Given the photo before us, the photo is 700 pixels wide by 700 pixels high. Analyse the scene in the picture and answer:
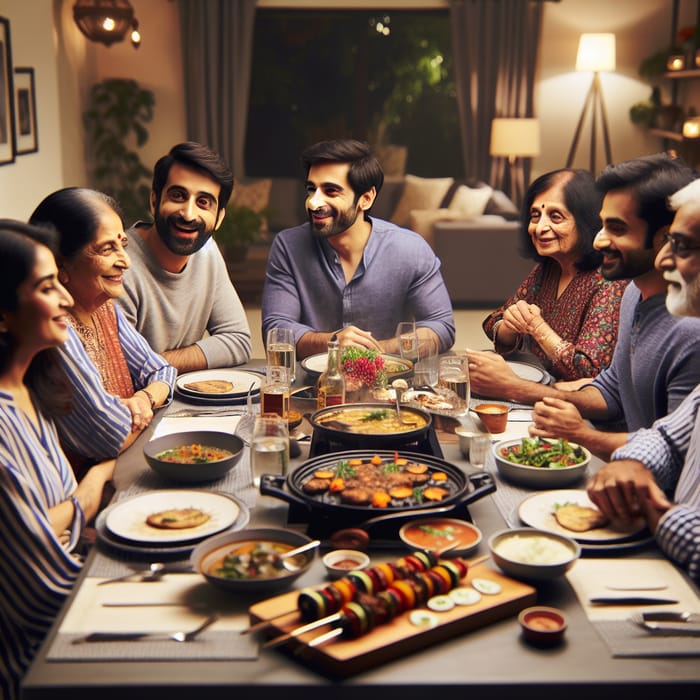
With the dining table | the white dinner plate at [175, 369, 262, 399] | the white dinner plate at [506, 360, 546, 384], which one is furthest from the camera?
the white dinner plate at [506, 360, 546, 384]

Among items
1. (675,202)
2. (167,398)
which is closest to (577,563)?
(675,202)

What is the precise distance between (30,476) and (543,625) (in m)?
0.96

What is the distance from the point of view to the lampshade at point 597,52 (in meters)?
8.41

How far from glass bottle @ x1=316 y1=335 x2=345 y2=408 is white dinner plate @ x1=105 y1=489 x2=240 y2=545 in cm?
51

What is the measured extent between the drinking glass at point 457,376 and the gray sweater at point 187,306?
89cm

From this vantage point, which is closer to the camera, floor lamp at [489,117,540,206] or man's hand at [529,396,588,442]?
man's hand at [529,396,588,442]

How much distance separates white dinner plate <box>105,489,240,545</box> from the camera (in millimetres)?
1646

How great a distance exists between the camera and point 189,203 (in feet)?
9.61

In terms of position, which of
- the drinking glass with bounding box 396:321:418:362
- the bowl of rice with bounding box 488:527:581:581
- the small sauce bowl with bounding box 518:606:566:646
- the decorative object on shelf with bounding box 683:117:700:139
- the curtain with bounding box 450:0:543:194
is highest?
the curtain with bounding box 450:0:543:194

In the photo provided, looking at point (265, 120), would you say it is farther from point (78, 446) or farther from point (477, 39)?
point (78, 446)

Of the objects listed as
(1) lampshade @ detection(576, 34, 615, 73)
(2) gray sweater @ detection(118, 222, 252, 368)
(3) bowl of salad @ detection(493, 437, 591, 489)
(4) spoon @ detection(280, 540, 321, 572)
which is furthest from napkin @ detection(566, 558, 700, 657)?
(1) lampshade @ detection(576, 34, 615, 73)

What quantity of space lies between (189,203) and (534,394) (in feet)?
4.03

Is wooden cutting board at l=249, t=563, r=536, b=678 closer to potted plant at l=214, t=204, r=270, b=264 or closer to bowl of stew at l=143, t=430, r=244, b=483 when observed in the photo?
bowl of stew at l=143, t=430, r=244, b=483

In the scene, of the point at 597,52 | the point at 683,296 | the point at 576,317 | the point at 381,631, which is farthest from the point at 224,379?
the point at 597,52
